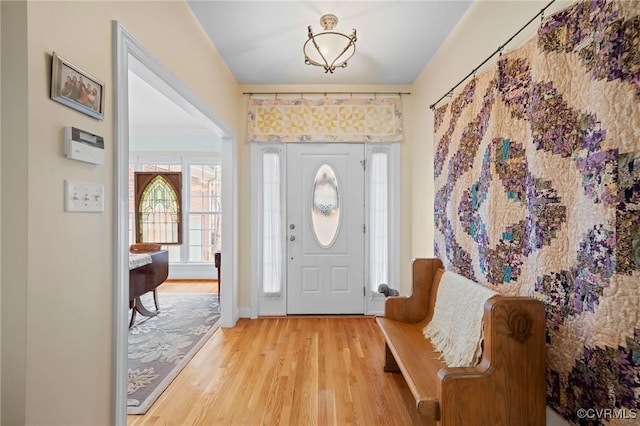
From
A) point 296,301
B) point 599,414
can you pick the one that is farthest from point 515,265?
point 296,301

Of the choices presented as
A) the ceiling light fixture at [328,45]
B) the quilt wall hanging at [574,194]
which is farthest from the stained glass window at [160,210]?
the quilt wall hanging at [574,194]

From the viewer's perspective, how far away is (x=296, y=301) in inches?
144

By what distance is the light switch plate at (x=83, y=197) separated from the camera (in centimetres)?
121

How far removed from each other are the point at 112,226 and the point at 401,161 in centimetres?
295

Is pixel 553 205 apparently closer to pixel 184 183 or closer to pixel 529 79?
pixel 529 79

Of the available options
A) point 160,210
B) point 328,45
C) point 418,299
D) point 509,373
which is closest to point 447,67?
point 328,45

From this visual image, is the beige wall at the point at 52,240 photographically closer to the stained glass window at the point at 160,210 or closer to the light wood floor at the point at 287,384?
the light wood floor at the point at 287,384

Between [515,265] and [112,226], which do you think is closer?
[112,226]

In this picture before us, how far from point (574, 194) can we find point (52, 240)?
2039mm

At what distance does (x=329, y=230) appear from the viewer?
3.65 m

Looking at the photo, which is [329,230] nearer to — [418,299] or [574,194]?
[418,299]

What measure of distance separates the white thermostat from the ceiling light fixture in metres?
1.47

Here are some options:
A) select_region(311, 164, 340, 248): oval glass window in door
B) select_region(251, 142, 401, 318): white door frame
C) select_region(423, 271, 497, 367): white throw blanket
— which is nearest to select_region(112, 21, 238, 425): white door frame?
select_region(423, 271, 497, 367): white throw blanket

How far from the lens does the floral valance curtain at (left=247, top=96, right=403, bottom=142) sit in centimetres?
355
